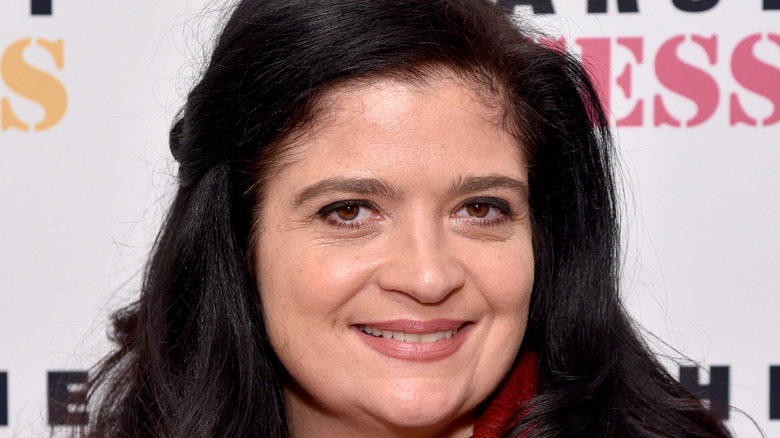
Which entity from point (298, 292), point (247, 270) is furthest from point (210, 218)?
point (298, 292)

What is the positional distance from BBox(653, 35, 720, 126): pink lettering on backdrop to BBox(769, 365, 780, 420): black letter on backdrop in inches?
23.7

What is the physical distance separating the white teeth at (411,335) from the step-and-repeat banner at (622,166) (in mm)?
810

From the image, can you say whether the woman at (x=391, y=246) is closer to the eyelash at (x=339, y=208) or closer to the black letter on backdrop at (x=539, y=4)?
the eyelash at (x=339, y=208)

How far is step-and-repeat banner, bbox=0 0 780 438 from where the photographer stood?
2207 millimetres

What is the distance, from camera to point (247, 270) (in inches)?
66.4

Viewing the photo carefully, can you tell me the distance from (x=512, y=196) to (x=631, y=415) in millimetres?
449

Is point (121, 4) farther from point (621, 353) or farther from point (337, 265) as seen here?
point (621, 353)

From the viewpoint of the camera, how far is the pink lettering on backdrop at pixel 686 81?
86.8 inches

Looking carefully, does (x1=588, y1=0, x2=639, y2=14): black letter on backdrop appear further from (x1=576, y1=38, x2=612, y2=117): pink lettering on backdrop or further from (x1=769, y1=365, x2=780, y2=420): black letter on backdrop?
(x1=769, y1=365, x2=780, y2=420): black letter on backdrop

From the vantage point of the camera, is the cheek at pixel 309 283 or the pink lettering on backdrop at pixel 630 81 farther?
the pink lettering on backdrop at pixel 630 81

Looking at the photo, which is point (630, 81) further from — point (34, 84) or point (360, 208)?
point (34, 84)

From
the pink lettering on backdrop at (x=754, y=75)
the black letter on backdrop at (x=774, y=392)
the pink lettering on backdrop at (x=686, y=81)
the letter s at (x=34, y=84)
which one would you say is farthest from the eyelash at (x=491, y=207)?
the letter s at (x=34, y=84)

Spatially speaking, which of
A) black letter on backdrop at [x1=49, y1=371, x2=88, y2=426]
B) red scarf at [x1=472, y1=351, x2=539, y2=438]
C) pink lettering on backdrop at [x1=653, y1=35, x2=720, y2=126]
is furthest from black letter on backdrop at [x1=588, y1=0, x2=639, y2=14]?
black letter on backdrop at [x1=49, y1=371, x2=88, y2=426]

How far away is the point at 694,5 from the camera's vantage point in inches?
86.7
